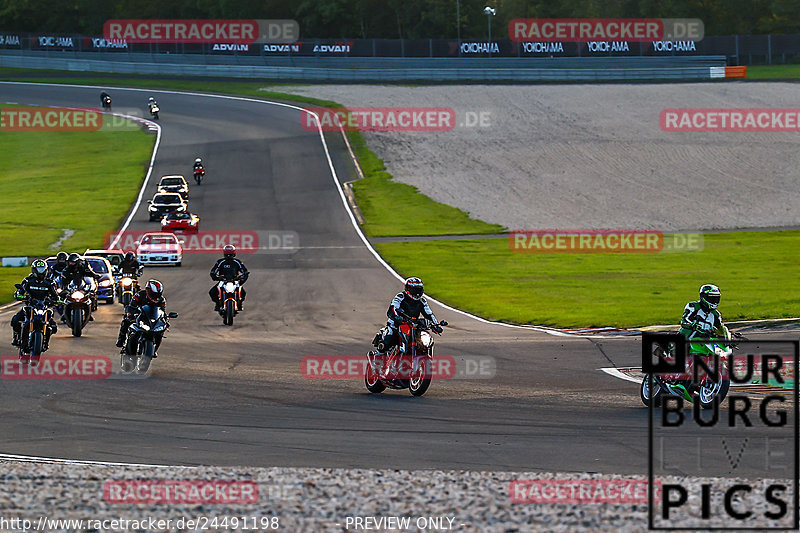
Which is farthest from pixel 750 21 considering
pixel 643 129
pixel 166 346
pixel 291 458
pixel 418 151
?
pixel 291 458

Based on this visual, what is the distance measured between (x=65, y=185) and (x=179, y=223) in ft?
67.3

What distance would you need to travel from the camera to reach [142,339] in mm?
19000

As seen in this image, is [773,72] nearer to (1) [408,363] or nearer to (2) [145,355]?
(2) [145,355]

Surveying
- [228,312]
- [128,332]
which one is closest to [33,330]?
[128,332]

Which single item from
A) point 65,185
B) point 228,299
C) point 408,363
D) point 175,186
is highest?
point 65,185

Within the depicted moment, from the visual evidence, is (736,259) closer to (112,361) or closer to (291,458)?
(112,361)

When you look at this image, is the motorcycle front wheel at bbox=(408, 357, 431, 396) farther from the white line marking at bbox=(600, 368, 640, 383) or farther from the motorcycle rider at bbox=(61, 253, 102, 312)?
the motorcycle rider at bbox=(61, 253, 102, 312)

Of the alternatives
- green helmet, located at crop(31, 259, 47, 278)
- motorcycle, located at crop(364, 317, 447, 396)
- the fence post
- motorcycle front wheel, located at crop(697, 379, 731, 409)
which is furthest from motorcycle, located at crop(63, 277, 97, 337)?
the fence post

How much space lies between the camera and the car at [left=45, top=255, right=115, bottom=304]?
1201 inches

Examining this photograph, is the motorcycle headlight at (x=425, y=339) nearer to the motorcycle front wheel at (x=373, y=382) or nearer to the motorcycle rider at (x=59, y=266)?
the motorcycle front wheel at (x=373, y=382)

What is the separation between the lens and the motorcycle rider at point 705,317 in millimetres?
15281

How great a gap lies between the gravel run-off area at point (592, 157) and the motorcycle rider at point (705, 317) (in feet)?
117

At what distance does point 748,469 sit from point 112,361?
40.6ft

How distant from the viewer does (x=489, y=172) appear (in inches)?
2522
